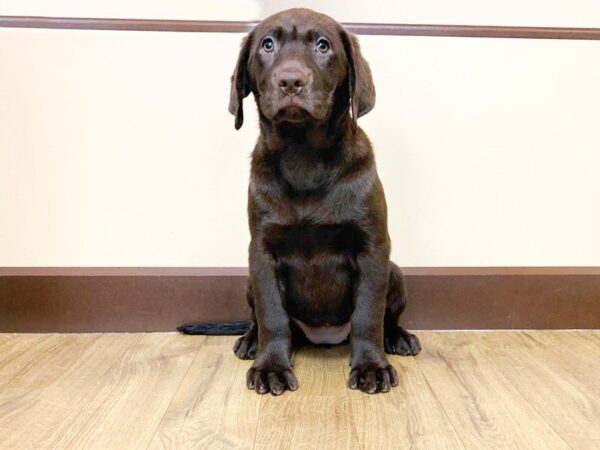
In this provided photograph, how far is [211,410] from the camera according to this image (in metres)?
1.27

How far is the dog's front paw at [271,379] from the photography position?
1.36 metres

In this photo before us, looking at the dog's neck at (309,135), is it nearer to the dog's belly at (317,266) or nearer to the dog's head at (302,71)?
the dog's head at (302,71)

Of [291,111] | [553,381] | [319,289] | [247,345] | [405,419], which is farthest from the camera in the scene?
[247,345]

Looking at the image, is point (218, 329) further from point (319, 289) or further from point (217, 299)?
point (319, 289)

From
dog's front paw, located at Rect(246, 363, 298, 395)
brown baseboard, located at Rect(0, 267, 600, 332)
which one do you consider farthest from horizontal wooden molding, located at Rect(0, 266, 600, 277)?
dog's front paw, located at Rect(246, 363, 298, 395)

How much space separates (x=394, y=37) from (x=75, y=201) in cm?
111

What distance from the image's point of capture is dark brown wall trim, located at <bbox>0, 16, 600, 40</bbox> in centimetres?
178

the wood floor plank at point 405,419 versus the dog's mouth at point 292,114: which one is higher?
the dog's mouth at point 292,114

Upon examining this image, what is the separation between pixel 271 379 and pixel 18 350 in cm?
78

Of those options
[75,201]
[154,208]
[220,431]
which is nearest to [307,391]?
[220,431]

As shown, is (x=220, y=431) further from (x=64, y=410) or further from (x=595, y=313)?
(x=595, y=313)

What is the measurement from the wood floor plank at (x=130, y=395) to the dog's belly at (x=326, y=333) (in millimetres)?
316

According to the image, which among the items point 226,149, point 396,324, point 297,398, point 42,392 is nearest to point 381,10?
point 226,149

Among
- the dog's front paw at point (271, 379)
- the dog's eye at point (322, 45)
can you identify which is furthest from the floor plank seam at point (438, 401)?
the dog's eye at point (322, 45)
